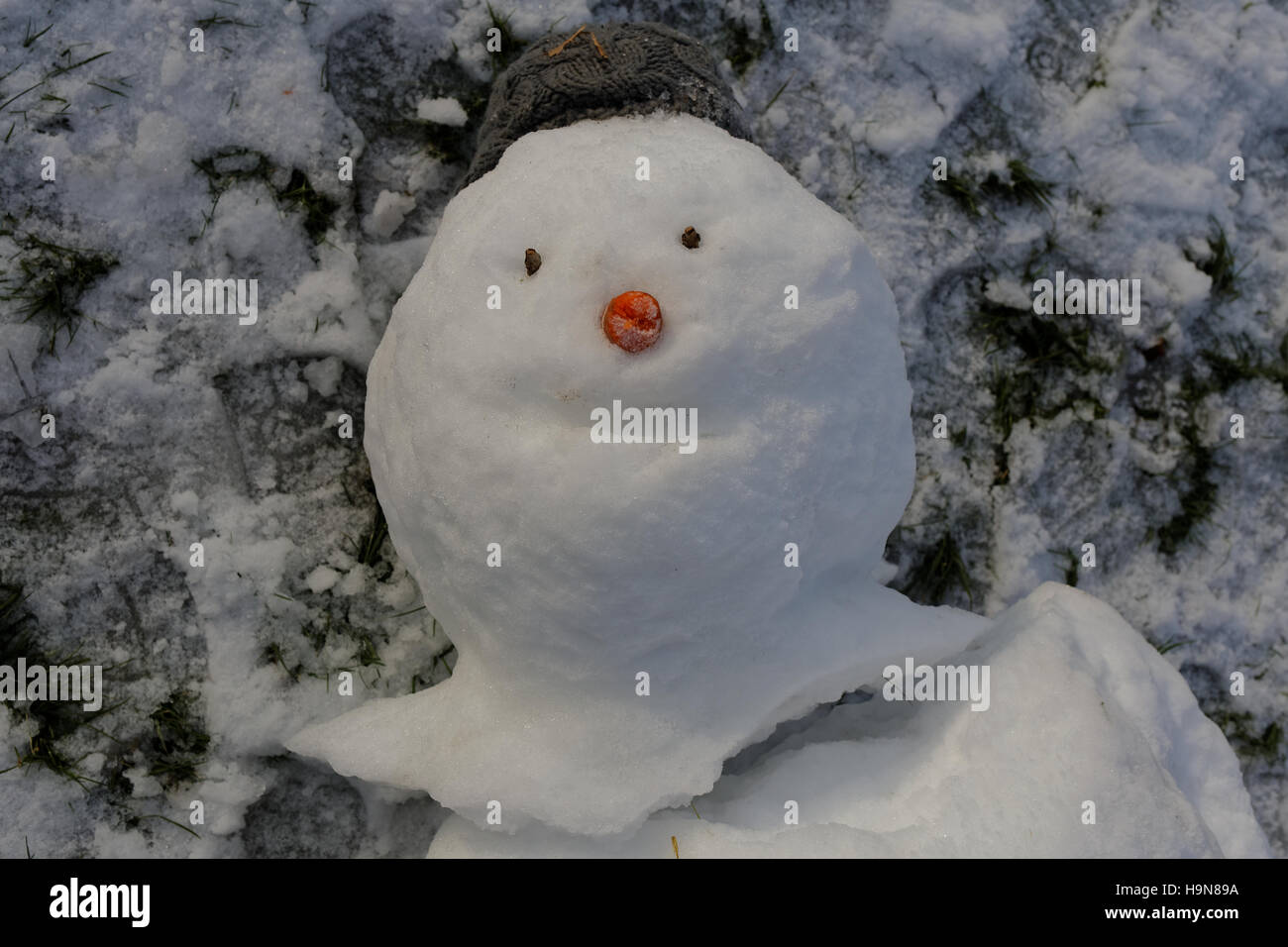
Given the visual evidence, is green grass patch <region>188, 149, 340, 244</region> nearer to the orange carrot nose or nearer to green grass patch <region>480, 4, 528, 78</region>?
green grass patch <region>480, 4, 528, 78</region>

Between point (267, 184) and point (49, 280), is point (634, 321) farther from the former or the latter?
point (49, 280)

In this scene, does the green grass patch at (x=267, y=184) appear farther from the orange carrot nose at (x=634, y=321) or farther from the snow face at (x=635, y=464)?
the orange carrot nose at (x=634, y=321)

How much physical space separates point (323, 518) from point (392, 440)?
0.50 meters

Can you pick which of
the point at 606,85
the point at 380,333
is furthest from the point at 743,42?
the point at 380,333

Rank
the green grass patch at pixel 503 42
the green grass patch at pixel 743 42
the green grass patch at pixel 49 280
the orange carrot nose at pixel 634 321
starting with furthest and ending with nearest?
the green grass patch at pixel 743 42 < the green grass patch at pixel 503 42 < the green grass patch at pixel 49 280 < the orange carrot nose at pixel 634 321

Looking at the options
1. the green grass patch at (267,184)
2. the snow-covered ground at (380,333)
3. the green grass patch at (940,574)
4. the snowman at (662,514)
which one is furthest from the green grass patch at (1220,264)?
the green grass patch at (267,184)

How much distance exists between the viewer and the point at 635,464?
1303mm

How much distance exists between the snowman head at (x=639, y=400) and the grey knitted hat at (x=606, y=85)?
1.8 inches

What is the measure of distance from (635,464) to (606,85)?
1.97ft

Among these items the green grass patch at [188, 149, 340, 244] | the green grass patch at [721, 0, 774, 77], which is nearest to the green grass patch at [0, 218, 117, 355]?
the green grass patch at [188, 149, 340, 244]

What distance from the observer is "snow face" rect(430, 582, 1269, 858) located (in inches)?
56.6

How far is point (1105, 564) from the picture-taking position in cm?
214

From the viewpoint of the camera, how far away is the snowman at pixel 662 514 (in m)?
1.32

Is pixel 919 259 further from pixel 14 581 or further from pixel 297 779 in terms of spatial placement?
pixel 14 581
